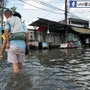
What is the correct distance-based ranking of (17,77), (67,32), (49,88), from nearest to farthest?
(49,88) < (17,77) < (67,32)

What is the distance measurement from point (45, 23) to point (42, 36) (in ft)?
7.30

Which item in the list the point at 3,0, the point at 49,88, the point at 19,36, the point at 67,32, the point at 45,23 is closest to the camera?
the point at 49,88

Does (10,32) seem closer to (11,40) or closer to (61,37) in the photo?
(11,40)

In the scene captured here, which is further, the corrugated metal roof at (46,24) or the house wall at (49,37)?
the house wall at (49,37)

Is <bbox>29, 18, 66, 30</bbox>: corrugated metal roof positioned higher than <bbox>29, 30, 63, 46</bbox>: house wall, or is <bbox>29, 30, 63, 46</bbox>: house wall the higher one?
<bbox>29, 18, 66, 30</bbox>: corrugated metal roof

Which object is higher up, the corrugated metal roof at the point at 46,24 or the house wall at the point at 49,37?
the corrugated metal roof at the point at 46,24

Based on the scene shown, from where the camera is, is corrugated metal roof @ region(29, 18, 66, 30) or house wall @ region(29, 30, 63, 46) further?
house wall @ region(29, 30, 63, 46)

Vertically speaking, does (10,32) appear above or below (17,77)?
above

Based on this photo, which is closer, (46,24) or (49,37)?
(46,24)

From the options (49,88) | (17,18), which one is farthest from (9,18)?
(49,88)

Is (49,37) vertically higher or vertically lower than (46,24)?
lower

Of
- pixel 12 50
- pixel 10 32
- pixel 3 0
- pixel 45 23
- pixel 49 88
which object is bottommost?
pixel 49 88

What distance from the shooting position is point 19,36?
213 inches

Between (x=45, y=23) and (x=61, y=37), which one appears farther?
(x=61, y=37)
